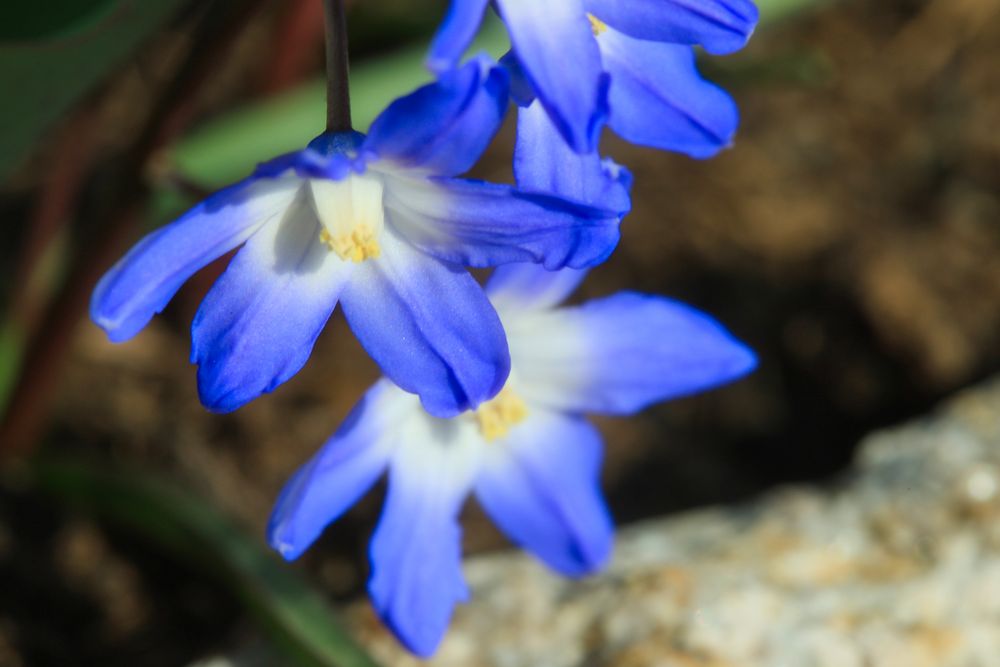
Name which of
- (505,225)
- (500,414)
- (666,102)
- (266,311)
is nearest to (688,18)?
(666,102)

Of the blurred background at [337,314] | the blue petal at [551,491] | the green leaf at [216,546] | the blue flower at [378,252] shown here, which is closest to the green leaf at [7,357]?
the blurred background at [337,314]

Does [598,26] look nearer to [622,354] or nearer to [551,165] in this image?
[551,165]

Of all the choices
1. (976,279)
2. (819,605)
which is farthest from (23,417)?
(976,279)

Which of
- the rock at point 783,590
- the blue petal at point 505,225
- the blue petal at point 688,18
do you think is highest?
the blue petal at point 688,18

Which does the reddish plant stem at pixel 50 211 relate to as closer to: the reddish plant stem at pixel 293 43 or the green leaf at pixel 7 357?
the green leaf at pixel 7 357

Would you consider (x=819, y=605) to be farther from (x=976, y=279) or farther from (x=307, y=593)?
(x=976, y=279)

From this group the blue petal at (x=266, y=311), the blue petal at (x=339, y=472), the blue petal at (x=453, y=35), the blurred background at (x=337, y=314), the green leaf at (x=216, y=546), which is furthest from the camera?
the blurred background at (x=337, y=314)

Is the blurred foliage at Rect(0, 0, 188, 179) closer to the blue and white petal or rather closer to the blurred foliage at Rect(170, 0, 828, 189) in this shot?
the blurred foliage at Rect(170, 0, 828, 189)

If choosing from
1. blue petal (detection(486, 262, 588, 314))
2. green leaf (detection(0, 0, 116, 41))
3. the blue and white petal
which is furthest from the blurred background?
blue petal (detection(486, 262, 588, 314))
